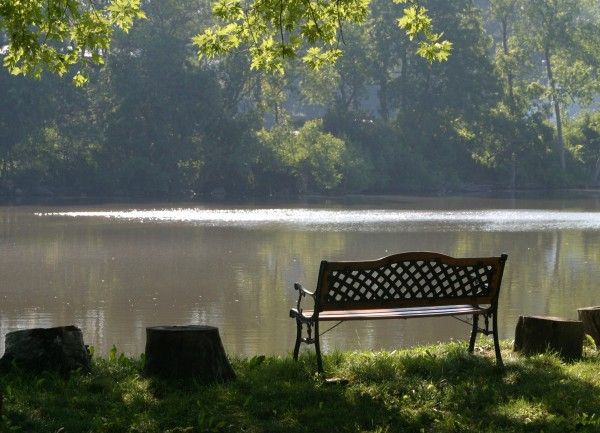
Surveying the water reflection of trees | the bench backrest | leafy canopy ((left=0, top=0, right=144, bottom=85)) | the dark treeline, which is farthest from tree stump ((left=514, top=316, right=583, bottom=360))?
the dark treeline

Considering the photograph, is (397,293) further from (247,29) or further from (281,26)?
(247,29)

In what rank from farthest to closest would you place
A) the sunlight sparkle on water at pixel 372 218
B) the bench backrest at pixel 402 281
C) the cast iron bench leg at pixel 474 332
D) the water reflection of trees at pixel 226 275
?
1. the sunlight sparkle on water at pixel 372 218
2. the water reflection of trees at pixel 226 275
3. the cast iron bench leg at pixel 474 332
4. the bench backrest at pixel 402 281

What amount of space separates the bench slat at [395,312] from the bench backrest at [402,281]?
0.16ft

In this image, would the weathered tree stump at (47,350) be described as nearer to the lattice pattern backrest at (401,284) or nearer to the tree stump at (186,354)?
the tree stump at (186,354)

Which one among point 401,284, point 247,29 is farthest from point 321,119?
point 401,284

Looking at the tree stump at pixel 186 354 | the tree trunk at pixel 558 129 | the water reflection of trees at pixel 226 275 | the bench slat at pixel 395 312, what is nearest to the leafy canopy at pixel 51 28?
the water reflection of trees at pixel 226 275

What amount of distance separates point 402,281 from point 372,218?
109ft

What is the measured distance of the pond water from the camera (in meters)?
16.0

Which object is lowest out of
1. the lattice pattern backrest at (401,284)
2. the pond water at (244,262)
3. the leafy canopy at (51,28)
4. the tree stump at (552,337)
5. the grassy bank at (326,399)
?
the pond water at (244,262)

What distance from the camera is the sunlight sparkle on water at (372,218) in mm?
37219

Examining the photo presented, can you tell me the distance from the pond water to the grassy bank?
5577 millimetres

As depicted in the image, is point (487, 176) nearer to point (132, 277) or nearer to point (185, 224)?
point (185, 224)

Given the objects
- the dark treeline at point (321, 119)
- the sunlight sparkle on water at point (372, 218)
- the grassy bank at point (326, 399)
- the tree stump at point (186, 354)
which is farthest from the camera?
the dark treeline at point (321, 119)

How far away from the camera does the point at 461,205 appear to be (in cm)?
5425
